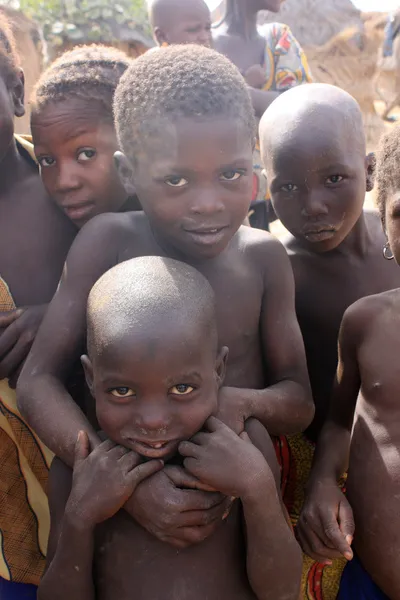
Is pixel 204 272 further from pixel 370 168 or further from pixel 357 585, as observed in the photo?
pixel 357 585

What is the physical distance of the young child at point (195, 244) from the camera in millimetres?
1427

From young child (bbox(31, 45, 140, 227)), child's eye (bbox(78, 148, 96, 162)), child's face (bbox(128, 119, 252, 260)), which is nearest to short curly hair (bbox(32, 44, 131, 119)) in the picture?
young child (bbox(31, 45, 140, 227))

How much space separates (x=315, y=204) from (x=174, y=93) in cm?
54

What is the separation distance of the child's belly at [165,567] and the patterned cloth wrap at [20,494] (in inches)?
18.3

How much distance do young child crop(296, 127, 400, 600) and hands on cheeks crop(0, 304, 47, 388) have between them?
2.58 feet

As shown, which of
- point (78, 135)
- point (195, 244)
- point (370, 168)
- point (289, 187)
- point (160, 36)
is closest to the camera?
point (195, 244)

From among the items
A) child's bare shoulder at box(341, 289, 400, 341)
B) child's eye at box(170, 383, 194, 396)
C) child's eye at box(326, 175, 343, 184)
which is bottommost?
child's bare shoulder at box(341, 289, 400, 341)

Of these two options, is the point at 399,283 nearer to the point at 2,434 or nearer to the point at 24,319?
the point at 24,319

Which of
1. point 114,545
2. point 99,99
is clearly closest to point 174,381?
point 114,545

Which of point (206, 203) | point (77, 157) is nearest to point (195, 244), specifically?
point (206, 203)

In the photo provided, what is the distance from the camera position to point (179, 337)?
1.23 meters

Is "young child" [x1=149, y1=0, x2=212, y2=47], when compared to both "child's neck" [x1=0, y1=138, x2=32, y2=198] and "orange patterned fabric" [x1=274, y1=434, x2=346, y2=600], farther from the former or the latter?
"orange patterned fabric" [x1=274, y1=434, x2=346, y2=600]

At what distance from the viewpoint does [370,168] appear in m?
1.94

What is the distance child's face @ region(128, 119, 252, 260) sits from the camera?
4.68 feet
